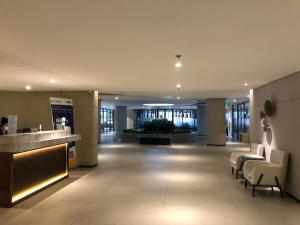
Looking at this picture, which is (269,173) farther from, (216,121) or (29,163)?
(216,121)

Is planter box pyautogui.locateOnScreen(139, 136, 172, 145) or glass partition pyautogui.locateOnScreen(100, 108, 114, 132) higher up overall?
glass partition pyautogui.locateOnScreen(100, 108, 114, 132)

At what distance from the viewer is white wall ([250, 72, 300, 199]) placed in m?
7.02

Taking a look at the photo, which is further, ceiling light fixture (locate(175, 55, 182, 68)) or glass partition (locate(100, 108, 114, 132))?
glass partition (locate(100, 108, 114, 132))

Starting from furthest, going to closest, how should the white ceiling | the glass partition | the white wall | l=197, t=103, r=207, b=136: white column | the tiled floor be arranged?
1. the glass partition
2. l=197, t=103, r=207, b=136: white column
3. the white wall
4. the tiled floor
5. the white ceiling

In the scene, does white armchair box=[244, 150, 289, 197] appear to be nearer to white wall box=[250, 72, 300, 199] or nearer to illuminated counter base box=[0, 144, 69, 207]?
white wall box=[250, 72, 300, 199]

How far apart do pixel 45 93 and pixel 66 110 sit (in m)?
1.75

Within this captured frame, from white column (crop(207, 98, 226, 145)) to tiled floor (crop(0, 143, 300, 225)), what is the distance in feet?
31.2

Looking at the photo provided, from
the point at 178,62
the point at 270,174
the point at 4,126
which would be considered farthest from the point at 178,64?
the point at 4,126

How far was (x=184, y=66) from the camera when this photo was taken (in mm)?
6586

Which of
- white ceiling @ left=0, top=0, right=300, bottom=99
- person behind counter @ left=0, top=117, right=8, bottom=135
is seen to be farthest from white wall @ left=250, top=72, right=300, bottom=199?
person behind counter @ left=0, top=117, right=8, bottom=135

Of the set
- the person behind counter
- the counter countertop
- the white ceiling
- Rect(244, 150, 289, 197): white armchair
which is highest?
the white ceiling

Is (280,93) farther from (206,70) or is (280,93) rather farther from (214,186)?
(214,186)

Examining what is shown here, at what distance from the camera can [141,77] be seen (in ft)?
27.4

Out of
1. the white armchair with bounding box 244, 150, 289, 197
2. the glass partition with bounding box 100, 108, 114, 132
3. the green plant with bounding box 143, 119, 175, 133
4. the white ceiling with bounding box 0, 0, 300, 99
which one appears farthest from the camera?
the glass partition with bounding box 100, 108, 114, 132
